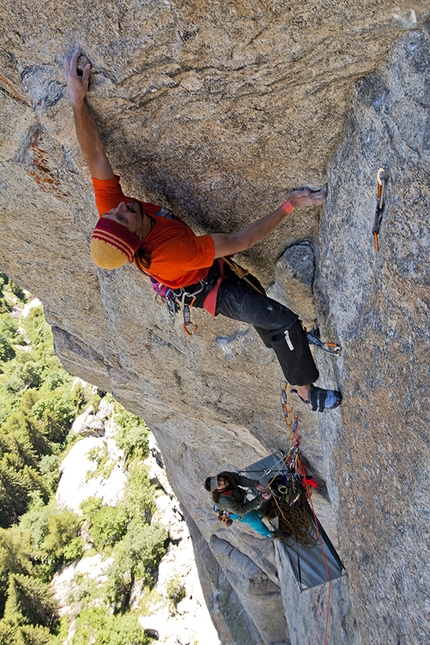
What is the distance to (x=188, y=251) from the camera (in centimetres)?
311

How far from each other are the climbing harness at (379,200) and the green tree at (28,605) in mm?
24316

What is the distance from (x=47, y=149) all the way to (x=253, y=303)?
2.02 metres

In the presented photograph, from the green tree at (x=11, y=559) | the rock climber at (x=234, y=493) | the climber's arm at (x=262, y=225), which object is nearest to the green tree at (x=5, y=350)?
the green tree at (x=11, y=559)

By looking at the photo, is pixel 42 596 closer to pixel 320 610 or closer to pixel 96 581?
pixel 96 581

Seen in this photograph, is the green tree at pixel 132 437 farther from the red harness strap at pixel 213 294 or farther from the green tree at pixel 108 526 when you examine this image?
the red harness strap at pixel 213 294

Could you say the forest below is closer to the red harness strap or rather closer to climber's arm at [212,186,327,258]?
the red harness strap

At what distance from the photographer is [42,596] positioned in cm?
2203

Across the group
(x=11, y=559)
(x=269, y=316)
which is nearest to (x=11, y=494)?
(x=11, y=559)

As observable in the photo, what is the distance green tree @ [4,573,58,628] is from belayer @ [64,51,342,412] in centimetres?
2280

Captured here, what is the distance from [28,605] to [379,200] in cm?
2471

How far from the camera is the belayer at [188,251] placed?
2.92 m

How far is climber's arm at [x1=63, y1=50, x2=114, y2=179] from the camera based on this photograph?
2857 mm

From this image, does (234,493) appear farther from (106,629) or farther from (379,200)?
(106,629)

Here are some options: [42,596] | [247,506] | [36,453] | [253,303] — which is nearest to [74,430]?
[36,453]
